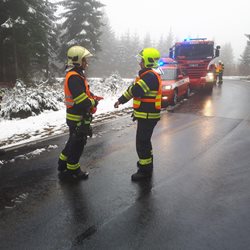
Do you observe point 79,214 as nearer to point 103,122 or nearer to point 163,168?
point 163,168

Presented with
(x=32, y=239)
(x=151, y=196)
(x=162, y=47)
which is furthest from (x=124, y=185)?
(x=162, y=47)

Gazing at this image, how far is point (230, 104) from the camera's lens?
14.7m

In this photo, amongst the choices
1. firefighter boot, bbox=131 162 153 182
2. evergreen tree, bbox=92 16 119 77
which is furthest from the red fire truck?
evergreen tree, bbox=92 16 119 77

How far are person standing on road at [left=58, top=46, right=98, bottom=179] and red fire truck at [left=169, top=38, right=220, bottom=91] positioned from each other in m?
14.6

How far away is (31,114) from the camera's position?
12.0 metres

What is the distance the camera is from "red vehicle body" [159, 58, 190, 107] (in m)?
14.3

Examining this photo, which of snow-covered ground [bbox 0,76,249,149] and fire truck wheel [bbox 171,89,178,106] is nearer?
snow-covered ground [bbox 0,76,249,149]

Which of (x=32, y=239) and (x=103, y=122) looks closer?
(x=32, y=239)

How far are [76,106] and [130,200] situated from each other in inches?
71.6

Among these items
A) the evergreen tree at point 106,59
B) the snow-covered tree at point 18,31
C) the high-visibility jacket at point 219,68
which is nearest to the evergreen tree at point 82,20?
the snow-covered tree at point 18,31

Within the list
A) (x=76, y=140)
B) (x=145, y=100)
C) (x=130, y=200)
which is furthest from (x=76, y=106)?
(x=130, y=200)

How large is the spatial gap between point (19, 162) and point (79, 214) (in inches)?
108

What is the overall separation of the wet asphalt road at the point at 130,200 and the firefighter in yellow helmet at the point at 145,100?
333 mm

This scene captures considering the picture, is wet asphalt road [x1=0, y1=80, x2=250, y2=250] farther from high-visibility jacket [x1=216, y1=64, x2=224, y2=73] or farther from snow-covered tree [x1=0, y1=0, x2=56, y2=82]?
high-visibility jacket [x1=216, y1=64, x2=224, y2=73]
